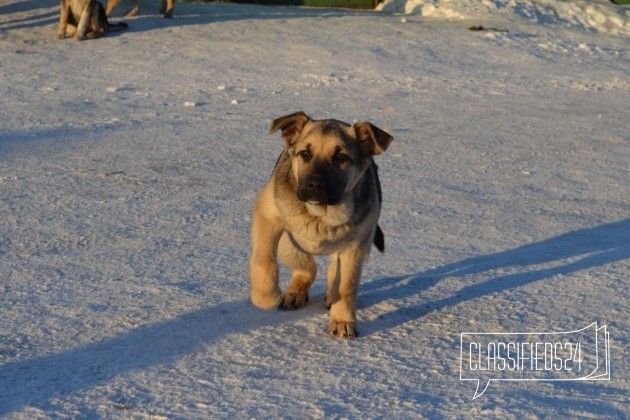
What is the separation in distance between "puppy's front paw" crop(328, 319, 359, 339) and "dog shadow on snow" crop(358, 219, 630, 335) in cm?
12

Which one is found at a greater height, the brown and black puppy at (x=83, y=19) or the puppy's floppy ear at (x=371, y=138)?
the puppy's floppy ear at (x=371, y=138)

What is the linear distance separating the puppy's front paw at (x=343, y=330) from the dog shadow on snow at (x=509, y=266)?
121 millimetres

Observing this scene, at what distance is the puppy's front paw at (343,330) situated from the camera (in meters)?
5.75

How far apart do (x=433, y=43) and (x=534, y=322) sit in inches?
391

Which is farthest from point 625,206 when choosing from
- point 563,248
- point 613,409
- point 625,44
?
point 625,44

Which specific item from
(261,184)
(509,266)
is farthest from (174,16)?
(509,266)

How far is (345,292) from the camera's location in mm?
5816

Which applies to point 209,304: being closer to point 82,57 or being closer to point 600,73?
point 82,57

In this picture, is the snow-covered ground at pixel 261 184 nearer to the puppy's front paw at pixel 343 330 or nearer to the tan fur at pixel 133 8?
the puppy's front paw at pixel 343 330

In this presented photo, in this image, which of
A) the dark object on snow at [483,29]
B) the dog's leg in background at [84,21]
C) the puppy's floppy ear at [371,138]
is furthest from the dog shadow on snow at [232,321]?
the dark object on snow at [483,29]

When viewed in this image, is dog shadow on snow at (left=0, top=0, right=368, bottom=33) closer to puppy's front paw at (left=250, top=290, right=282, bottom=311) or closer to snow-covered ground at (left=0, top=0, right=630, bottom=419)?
snow-covered ground at (left=0, top=0, right=630, bottom=419)

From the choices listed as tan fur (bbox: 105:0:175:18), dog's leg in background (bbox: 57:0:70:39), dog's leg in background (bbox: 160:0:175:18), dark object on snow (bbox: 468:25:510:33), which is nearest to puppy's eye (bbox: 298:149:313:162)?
dog's leg in background (bbox: 57:0:70:39)

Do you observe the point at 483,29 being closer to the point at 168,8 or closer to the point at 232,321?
the point at 168,8

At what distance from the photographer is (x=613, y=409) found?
4898 mm
